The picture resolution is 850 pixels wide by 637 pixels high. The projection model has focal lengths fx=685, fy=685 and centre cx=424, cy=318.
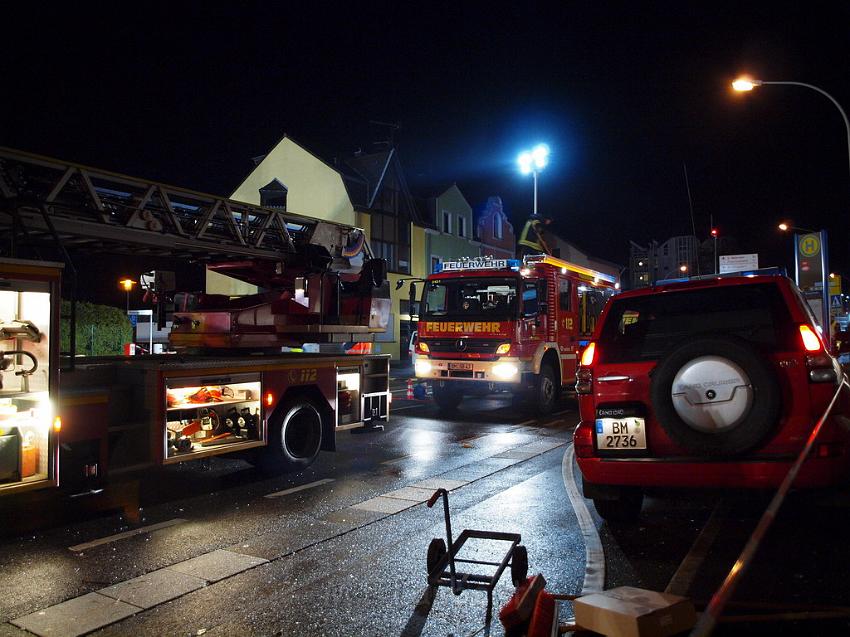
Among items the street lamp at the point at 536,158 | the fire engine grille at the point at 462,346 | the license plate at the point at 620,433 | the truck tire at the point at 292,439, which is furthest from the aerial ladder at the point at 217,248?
the street lamp at the point at 536,158

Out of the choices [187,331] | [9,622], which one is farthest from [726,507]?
[187,331]

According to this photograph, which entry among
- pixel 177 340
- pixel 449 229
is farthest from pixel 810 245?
pixel 177 340

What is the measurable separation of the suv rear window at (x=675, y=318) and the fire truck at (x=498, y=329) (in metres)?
6.97

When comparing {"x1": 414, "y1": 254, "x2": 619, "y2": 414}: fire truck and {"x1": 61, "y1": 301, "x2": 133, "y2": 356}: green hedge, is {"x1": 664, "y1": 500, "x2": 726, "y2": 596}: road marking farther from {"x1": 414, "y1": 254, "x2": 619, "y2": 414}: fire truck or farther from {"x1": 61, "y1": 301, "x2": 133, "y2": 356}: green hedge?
{"x1": 61, "y1": 301, "x2": 133, "y2": 356}: green hedge

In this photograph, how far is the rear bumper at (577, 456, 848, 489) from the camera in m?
4.55

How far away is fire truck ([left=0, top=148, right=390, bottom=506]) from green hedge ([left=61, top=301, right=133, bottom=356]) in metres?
10.2

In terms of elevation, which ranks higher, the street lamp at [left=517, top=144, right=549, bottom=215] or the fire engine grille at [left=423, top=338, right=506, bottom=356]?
the street lamp at [left=517, top=144, right=549, bottom=215]

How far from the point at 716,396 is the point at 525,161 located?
22646 millimetres

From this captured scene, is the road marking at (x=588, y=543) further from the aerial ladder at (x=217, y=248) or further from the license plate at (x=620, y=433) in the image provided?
the aerial ladder at (x=217, y=248)

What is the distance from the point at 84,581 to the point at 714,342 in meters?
4.52

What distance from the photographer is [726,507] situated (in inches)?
243

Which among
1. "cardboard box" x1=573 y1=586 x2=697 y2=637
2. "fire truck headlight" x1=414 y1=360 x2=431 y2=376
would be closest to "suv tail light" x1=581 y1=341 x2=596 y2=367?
"cardboard box" x1=573 y1=586 x2=697 y2=637

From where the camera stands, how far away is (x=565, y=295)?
14320 mm

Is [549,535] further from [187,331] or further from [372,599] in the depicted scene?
[187,331]
